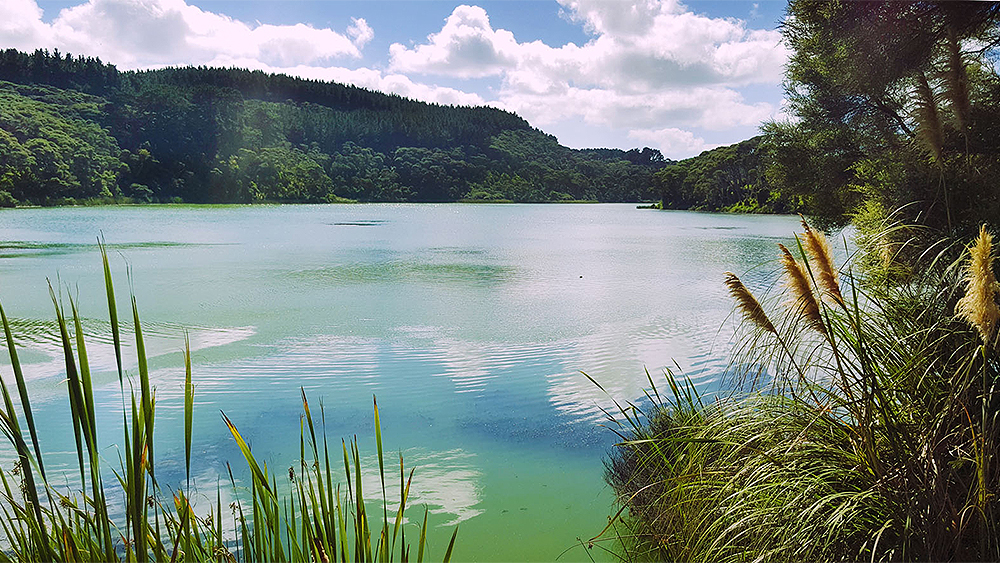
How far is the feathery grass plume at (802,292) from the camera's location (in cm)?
139

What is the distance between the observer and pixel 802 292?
4.64 feet

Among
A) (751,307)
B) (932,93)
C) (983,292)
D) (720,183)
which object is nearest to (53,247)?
(932,93)

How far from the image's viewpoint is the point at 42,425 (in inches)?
178

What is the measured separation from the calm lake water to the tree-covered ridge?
1343 centimetres

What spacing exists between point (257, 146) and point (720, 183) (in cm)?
3048

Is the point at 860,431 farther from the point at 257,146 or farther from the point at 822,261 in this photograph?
the point at 257,146

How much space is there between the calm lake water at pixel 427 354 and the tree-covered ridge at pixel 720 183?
1343 centimetres

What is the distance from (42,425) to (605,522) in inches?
147

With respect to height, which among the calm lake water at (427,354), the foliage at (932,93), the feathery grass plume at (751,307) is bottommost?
the calm lake water at (427,354)

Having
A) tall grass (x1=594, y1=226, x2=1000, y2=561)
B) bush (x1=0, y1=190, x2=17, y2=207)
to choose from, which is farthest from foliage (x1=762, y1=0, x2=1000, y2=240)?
bush (x1=0, y1=190, x2=17, y2=207)

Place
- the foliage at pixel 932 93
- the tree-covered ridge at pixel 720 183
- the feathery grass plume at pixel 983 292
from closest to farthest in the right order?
1. the feathery grass plume at pixel 983 292
2. the foliage at pixel 932 93
3. the tree-covered ridge at pixel 720 183

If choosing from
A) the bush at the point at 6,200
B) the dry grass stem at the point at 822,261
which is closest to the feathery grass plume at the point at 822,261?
the dry grass stem at the point at 822,261

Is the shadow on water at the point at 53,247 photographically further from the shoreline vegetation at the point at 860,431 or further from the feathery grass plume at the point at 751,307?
the feathery grass plume at the point at 751,307

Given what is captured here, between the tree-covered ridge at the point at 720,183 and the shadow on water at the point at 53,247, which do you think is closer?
the shadow on water at the point at 53,247
